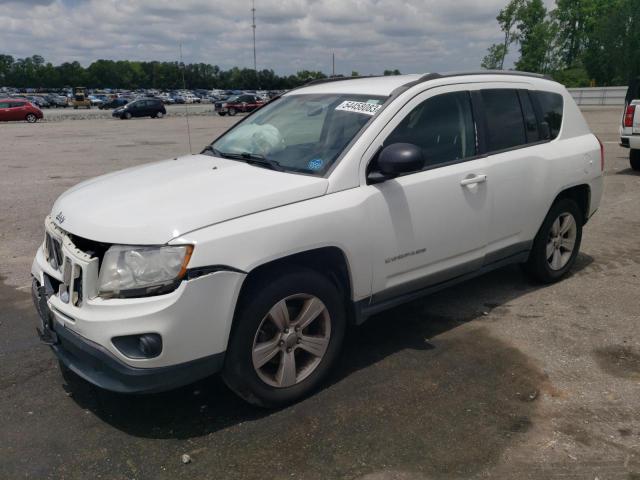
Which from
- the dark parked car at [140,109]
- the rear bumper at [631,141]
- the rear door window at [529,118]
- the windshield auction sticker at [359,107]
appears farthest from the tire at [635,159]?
the dark parked car at [140,109]

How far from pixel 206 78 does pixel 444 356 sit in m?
139

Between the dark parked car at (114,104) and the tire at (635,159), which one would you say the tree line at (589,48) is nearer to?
the dark parked car at (114,104)

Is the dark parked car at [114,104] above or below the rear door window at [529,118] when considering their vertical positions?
above

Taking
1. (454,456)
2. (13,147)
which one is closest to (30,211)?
(454,456)

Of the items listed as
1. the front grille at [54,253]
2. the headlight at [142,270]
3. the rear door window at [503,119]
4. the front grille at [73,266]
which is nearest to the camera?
the headlight at [142,270]

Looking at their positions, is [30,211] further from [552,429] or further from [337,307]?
[552,429]

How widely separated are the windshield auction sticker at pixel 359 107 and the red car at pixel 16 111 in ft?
122

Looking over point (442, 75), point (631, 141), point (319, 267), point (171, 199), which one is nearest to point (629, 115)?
point (631, 141)

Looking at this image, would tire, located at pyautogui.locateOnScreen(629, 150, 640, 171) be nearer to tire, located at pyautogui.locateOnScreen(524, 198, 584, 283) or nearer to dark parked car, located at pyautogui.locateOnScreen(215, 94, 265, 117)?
tire, located at pyautogui.locateOnScreen(524, 198, 584, 283)

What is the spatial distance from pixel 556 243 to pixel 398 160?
8.12 feet

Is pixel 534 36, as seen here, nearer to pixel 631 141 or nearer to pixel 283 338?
pixel 631 141

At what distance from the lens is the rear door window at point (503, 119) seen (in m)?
4.52

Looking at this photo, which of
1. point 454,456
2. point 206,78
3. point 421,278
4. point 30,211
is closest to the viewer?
point 454,456

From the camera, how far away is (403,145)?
11.8 feet
